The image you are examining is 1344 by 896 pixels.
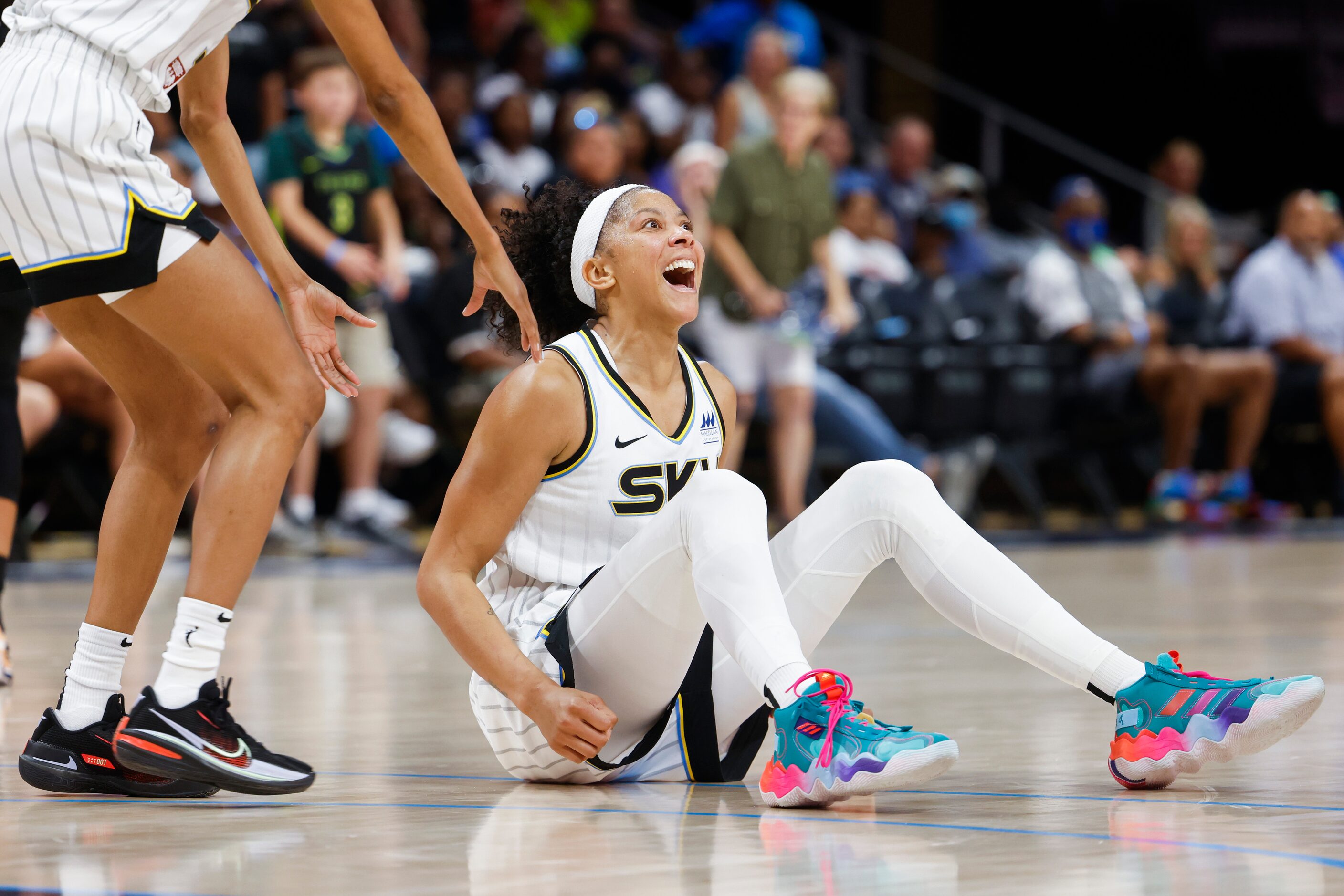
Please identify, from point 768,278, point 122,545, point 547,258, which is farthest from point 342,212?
point 122,545

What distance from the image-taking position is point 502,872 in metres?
2.00

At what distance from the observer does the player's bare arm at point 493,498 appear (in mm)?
2537

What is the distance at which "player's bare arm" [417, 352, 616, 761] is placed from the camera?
254 centimetres

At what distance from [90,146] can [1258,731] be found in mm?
1753

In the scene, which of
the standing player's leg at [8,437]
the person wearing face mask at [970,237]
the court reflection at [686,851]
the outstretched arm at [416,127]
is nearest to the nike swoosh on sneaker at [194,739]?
the court reflection at [686,851]

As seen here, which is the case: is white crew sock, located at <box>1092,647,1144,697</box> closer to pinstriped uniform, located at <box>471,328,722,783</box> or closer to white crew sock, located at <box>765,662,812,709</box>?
white crew sock, located at <box>765,662,812,709</box>

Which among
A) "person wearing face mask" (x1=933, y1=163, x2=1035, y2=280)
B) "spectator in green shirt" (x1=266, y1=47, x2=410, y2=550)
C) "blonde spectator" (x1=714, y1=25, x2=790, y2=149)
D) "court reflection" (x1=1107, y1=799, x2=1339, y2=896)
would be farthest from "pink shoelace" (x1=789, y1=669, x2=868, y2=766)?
"blonde spectator" (x1=714, y1=25, x2=790, y2=149)

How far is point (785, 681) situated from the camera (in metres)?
2.33

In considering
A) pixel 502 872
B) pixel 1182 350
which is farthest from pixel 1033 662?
pixel 1182 350

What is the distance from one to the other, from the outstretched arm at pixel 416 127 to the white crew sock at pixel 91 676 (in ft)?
Result: 2.39

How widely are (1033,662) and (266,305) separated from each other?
1184 mm

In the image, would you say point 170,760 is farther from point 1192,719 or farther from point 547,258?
point 1192,719

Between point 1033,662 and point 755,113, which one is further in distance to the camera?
point 755,113

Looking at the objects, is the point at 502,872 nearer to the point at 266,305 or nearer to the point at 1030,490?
the point at 266,305
